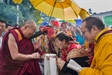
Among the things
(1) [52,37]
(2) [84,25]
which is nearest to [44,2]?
(1) [52,37]

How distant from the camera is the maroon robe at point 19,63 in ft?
8.77

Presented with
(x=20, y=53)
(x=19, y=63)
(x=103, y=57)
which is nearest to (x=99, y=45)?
(x=103, y=57)

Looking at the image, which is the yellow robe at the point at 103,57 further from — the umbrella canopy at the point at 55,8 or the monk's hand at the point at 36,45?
the umbrella canopy at the point at 55,8

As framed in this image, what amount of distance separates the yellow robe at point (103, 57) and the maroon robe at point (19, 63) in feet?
4.33

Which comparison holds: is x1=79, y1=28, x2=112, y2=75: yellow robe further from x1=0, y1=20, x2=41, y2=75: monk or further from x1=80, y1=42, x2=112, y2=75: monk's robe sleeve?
x1=0, y1=20, x2=41, y2=75: monk

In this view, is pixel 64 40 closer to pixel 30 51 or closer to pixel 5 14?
pixel 30 51

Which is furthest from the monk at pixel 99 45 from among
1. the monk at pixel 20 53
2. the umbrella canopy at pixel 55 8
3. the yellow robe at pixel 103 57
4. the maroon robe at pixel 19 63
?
the umbrella canopy at pixel 55 8

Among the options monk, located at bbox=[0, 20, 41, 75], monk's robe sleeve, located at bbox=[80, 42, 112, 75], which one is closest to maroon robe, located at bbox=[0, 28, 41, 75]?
monk, located at bbox=[0, 20, 41, 75]

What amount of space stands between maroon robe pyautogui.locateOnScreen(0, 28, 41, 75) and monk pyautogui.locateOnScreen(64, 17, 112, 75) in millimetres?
1235

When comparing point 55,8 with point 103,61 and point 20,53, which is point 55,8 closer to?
point 20,53

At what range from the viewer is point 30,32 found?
263cm

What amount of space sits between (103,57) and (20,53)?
57.3 inches

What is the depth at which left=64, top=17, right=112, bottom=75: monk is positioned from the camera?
1.36m

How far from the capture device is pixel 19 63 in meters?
2.71
